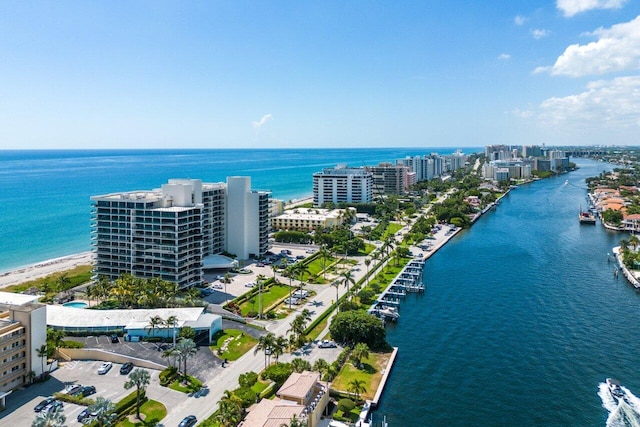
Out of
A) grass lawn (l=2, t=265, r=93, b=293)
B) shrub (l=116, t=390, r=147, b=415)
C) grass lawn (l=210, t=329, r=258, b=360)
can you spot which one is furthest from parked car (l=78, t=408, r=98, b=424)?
grass lawn (l=2, t=265, r=93, b=293)

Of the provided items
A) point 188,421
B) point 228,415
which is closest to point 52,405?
point 188,421

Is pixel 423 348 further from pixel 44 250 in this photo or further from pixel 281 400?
pixel 44 250

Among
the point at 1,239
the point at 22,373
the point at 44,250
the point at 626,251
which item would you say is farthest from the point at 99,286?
the point at 626,251

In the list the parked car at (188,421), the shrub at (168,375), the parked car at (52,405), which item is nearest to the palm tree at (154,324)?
the shrub at (168,375)

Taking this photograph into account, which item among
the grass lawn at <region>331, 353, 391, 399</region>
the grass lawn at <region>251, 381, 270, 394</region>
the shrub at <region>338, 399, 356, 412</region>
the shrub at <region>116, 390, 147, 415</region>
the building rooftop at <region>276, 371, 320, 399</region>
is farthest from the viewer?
the grass lawn at <region>331, 353, 391, 399</region>

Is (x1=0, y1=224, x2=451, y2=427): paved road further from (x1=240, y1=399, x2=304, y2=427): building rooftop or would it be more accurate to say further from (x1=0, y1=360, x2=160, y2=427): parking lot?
(x1=240, y1=399, x2=304, y2=427): building rooftop

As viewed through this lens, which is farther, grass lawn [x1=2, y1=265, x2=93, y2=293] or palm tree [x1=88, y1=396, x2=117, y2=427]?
grass lawn [x1=2, y1=265, x2=93, y2=293]
